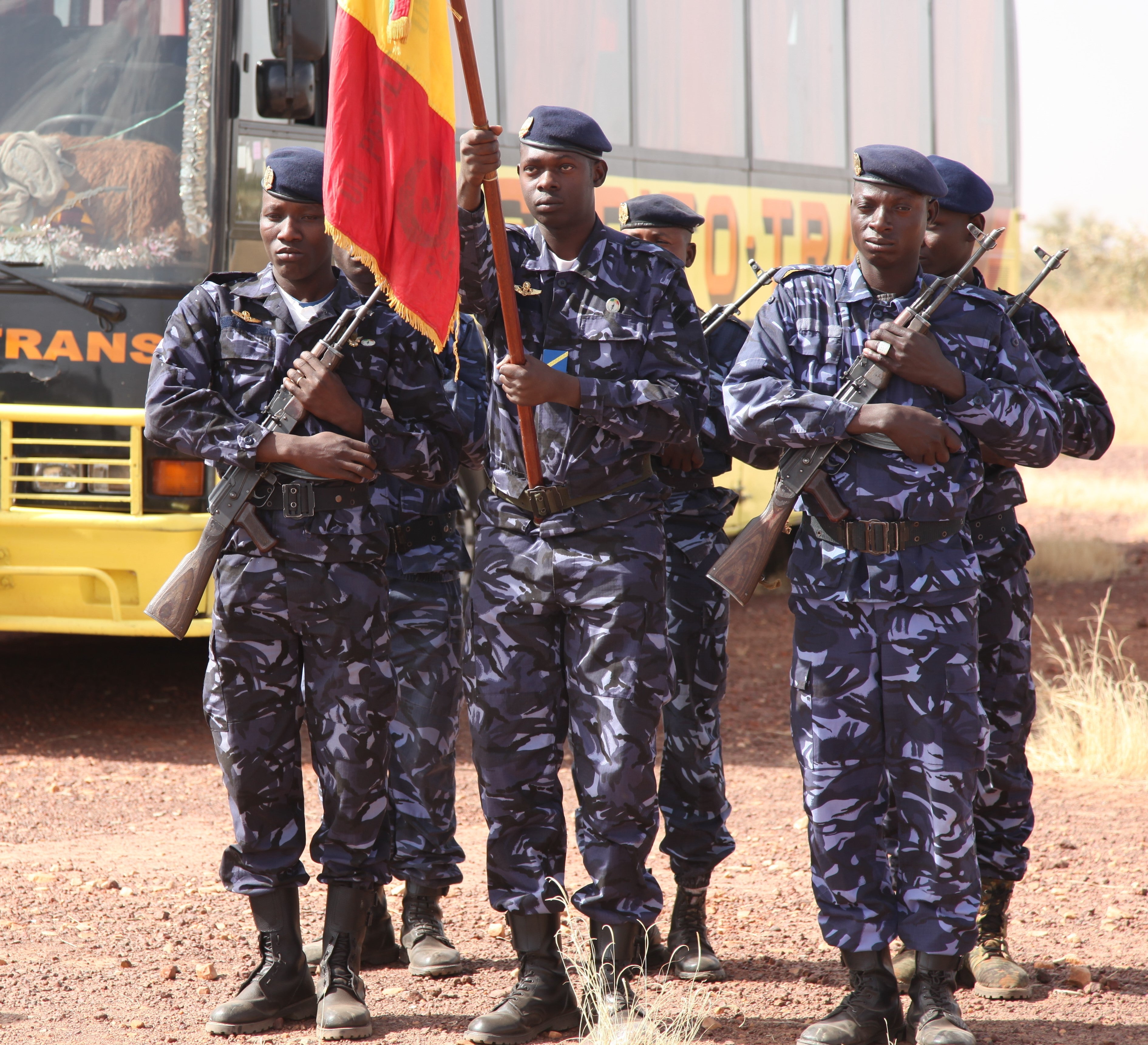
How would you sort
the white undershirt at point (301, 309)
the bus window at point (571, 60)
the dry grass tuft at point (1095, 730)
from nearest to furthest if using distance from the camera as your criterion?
the white undershirt at point (301, 309)
the dry grass tuft at point (1095, 730)
the bus window at point (571, 60)

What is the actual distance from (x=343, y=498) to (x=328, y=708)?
0.52 metres

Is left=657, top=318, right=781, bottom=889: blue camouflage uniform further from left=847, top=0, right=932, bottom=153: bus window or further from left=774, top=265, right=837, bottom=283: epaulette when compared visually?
left=847, top=0, right=932, bottom=153: bus window

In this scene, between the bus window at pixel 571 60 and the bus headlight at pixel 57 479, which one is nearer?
the bus headlight at pixel 57 479

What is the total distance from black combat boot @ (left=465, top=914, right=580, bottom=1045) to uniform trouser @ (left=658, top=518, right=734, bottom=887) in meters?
0.61

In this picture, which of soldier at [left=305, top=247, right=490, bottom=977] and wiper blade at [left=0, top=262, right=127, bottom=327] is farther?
wiper blade at [left=0, top=262, right=127, bottom=327]

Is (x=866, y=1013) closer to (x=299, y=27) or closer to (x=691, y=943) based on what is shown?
(x=691, y=943)

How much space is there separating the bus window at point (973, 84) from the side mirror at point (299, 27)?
222 inches

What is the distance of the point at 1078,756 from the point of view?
6.65 metres

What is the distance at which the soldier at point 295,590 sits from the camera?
3.60m

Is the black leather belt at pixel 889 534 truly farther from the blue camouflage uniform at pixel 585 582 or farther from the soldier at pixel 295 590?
the soldier at pixel 295 590

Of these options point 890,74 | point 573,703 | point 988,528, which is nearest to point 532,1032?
point 573,703

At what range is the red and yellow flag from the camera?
3510mm

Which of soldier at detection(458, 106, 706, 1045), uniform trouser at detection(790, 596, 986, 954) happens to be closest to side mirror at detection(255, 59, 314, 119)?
soldier at detection(458, 106, 706, 1045)

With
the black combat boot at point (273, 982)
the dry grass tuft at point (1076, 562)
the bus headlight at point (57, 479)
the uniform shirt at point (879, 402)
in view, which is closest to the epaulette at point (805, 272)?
the uniform shirt at point (879, 402)
